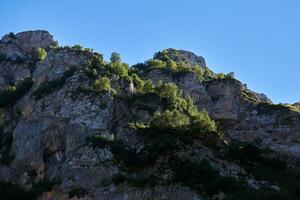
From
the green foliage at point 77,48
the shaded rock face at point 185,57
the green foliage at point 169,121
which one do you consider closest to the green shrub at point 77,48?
the green foliage at point 77,48

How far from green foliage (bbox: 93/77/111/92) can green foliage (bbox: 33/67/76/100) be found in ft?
15.3

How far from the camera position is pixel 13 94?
243ft

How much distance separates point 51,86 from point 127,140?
48.3 feet

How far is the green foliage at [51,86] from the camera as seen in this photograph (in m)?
66.9

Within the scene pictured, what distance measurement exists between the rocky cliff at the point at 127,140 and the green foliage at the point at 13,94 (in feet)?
0.45

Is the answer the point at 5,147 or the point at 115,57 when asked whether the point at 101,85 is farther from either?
the point at 115,57

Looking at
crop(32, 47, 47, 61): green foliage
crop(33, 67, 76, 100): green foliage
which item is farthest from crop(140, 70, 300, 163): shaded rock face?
crop(33, 67, 76, 100): green foliage

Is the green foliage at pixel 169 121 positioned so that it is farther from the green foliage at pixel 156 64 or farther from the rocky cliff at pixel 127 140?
the green foliage at pixel 156 64

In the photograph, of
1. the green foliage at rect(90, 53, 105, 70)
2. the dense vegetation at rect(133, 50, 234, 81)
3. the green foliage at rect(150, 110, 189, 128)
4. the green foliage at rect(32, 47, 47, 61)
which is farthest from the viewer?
the green foliage at rect(32, 47, 47, 61)

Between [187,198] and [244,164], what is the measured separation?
9.68 metres

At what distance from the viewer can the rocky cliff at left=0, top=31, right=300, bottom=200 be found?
165 feet

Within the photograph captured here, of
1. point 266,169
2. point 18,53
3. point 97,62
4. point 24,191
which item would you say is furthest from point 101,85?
point 18,53

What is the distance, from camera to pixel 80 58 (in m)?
73.5

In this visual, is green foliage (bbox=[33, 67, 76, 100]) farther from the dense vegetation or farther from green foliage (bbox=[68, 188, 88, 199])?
the dense vegetation
